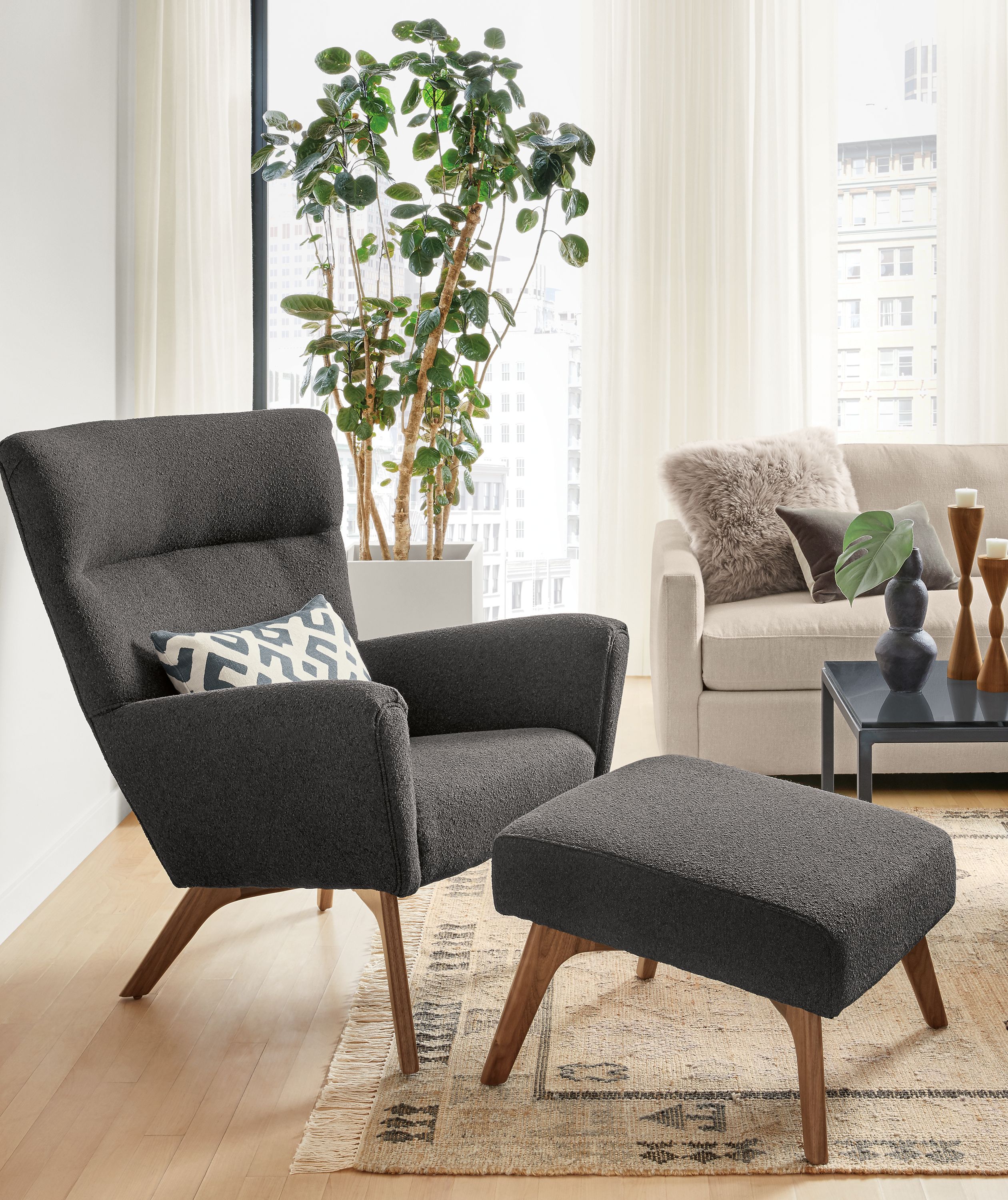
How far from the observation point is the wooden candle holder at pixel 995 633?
→ 2.29m

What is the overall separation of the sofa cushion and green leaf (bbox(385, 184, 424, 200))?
58.1 inches

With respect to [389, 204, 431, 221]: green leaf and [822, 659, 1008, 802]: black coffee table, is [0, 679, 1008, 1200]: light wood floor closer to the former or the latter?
[822, 659, 1008, 802]: black coffee table

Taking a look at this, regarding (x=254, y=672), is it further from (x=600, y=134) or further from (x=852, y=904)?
(x=600, y=134)

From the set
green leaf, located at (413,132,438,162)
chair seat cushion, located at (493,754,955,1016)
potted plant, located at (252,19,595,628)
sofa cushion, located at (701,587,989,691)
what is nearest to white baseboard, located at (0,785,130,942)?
potted plant, located at (252,19,595,628)

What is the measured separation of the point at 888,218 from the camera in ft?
13.2

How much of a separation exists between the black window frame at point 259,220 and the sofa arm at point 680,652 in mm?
1762

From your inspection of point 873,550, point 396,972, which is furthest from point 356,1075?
point 873,550

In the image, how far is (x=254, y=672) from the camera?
191cm

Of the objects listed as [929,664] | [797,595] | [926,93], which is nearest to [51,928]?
[929,664]

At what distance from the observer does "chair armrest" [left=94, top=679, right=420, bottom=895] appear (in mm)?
1611

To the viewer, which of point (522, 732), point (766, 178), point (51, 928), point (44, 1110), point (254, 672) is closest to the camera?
point (44, 1110)

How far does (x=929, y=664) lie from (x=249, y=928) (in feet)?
4.82

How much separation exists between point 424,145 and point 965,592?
186 centimetres

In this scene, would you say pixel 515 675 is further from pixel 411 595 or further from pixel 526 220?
pixel 526 220
